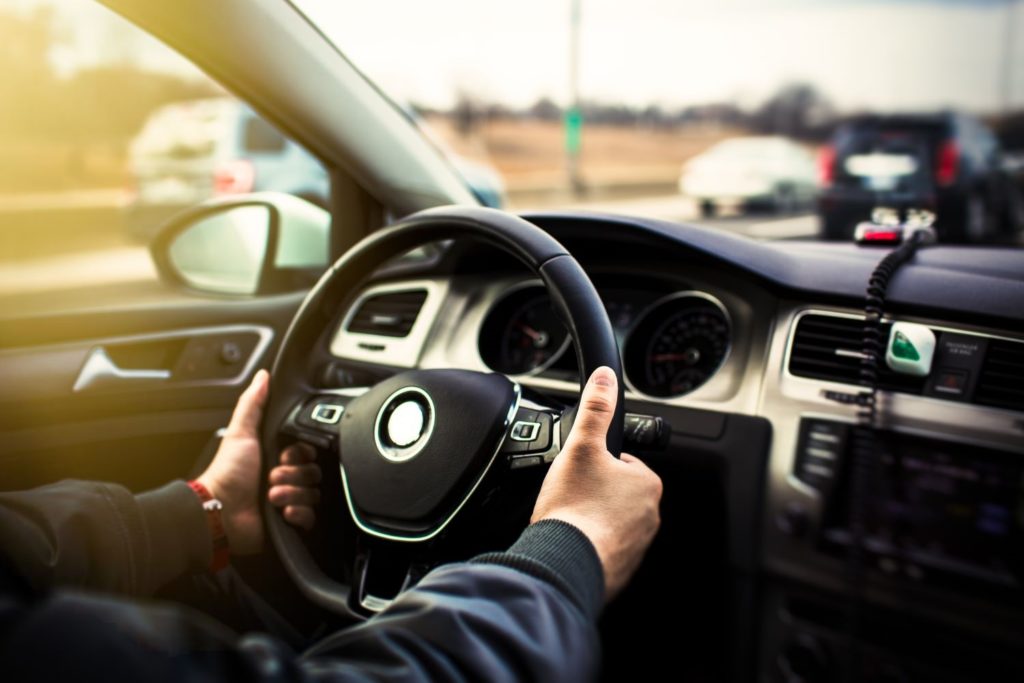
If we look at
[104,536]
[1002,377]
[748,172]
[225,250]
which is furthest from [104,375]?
[748,172]

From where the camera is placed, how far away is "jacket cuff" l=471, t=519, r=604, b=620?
1129 millimetres

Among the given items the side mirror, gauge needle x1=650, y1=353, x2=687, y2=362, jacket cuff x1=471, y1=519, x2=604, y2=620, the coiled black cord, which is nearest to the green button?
the coiled black cord

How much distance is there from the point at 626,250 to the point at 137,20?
1320mm

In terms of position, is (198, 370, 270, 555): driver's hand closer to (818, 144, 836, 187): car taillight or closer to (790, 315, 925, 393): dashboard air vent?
(790, 315, 925, 393): dashboard air vent

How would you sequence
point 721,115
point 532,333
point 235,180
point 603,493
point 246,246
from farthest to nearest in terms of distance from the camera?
1. point 721,115
2. point 235,180
3. point 246,246
4. point 532,333
5. point 603,493

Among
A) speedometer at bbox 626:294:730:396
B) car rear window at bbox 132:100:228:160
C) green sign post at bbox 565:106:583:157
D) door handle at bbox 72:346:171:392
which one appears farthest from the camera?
green sign post at bbox 565:106:583:157

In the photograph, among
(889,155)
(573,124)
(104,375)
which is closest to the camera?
(104,375)

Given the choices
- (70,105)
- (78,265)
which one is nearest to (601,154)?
(70,105)

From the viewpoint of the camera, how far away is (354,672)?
964 millimetres

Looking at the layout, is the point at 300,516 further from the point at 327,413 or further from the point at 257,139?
the point at 257,139

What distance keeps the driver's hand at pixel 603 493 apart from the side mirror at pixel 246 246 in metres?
1.69

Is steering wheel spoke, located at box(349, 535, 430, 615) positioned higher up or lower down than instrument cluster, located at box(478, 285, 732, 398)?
lower down

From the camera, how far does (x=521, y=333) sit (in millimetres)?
2379

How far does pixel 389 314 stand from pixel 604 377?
4.05ft
